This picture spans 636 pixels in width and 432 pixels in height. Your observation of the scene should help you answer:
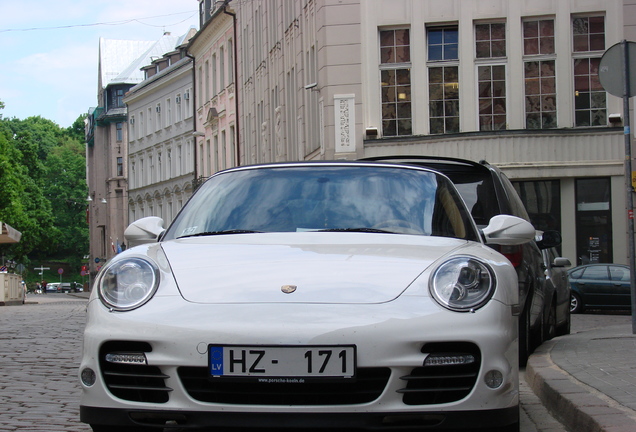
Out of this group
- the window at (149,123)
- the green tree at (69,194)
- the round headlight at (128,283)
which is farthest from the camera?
the green tree at (69,194)

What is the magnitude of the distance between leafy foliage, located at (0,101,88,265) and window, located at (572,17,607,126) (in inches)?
1571

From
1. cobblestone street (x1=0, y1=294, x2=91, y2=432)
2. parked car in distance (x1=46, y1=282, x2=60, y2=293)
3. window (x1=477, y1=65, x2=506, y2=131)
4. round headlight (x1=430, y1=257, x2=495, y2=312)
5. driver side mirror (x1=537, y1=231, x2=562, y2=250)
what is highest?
window (x1=477, y1=65, x2=506, y2=131)

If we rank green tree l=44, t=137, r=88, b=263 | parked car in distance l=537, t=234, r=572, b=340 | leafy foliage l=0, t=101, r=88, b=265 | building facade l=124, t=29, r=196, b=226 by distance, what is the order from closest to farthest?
parked car in distance l=537, t=234, r=572, b=340, leafy foliage l=0, t=101, r=88, b=265, building facade l=124, t=29, r=196, b=226, green tree l=44, t=137, r=88, b=263

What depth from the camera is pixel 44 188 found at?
97.9 m

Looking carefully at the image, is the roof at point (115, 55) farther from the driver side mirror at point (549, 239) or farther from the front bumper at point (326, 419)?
the front bumper at point (326, 419)

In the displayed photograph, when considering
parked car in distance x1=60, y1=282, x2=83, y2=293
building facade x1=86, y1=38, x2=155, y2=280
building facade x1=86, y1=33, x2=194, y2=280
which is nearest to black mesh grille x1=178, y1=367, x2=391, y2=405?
building facade x1=86, y1=38, x2=155, y2=280

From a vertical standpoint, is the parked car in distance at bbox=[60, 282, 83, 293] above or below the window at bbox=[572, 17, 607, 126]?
below

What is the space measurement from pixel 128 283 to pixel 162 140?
66442mm

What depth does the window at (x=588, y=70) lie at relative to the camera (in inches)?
1101

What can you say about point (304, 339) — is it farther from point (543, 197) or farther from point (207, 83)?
point (207, 83)

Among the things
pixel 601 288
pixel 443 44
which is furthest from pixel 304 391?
pixel 443 44

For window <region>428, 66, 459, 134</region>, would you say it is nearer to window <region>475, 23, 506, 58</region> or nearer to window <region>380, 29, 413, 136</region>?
window <region>380, 29, 413, 136</region>

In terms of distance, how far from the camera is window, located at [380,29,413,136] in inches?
1148

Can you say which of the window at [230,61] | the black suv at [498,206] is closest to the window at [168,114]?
the window at [230,61]
